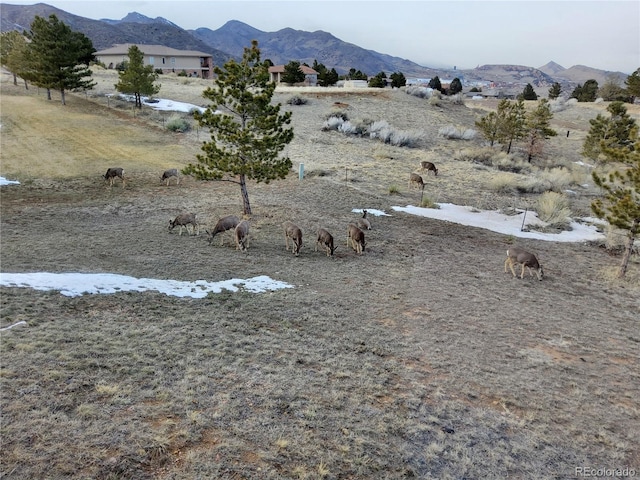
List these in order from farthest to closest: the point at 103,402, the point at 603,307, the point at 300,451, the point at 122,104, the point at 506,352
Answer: the point at 122,104
the point at 603,307
the point at 506,352
the point at 103,402
the point at 300,451

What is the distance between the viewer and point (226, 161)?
15148mm

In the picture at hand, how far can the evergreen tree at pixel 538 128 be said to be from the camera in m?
34.2

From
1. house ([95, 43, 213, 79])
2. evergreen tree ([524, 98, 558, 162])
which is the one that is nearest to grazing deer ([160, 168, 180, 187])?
evergreen tree ([524, 98, 558, 162])

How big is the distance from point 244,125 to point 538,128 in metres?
28.6

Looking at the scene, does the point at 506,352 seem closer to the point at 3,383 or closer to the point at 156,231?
the point at 3,383

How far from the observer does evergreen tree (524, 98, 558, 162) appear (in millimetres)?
34156

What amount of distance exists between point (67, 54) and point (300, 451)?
42469 mm

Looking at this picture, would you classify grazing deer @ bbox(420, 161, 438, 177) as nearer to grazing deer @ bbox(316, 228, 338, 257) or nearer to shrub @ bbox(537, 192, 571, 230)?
shrub @ bbox(537, 192, 571, 230)

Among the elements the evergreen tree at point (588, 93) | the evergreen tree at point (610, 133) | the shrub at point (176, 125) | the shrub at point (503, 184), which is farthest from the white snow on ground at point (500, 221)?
the evergreen tree at point (588, 93)

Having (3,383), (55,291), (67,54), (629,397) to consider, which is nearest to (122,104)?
(67,54)

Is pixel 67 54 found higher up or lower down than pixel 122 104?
higher up

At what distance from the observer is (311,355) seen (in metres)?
7.55

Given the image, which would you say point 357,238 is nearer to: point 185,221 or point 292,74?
point 185,221

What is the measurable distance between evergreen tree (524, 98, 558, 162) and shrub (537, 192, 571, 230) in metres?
16.7
